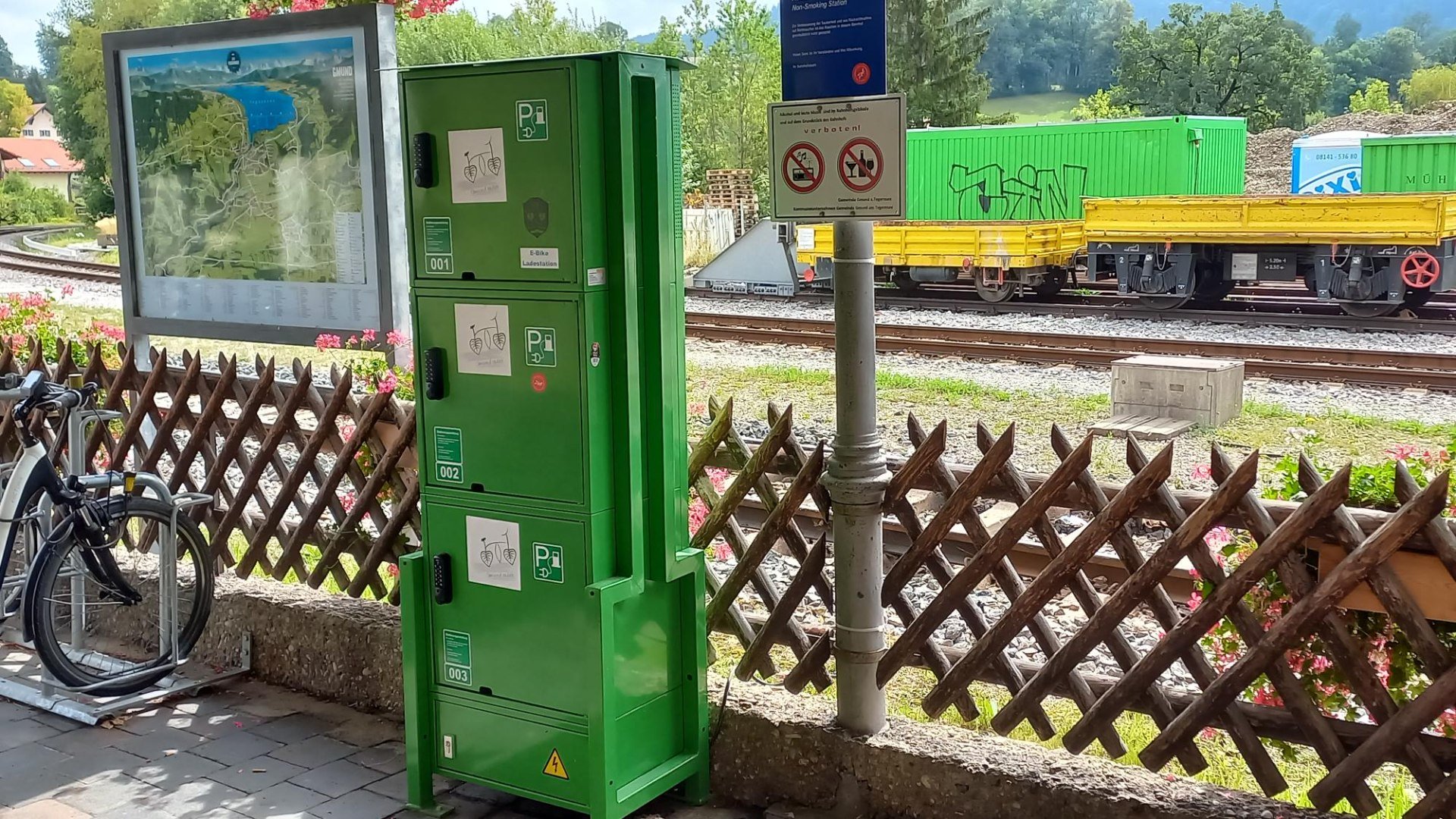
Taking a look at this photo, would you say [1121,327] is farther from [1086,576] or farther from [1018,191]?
[1086,576]

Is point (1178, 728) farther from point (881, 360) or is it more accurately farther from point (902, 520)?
point (881, 360)

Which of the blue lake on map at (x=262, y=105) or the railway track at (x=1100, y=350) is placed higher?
the blue lake on map at (x=262, y=105)

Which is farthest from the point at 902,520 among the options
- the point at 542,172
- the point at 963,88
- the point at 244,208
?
the point at 963,88

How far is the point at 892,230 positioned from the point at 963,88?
28824mm

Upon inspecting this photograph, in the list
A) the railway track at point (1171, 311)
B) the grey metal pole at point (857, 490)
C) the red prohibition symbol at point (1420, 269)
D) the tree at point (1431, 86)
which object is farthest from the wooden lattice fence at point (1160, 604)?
the tree at point (1431, 86)

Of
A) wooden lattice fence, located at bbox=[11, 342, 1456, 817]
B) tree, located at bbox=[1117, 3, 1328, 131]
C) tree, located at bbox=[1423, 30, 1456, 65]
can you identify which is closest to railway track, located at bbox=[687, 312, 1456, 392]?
wooden lattice fence, located at bbox=[11, 342, 1456, 817]

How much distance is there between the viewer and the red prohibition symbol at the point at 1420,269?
1827 cm

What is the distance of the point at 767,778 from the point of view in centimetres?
420

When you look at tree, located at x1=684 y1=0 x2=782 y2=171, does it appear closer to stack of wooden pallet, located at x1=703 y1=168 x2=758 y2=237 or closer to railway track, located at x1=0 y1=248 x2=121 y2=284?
stack of wooden pallet, located at x1=703 y1=168 x2=758 y2=237

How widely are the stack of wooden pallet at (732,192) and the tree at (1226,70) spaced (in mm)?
30489

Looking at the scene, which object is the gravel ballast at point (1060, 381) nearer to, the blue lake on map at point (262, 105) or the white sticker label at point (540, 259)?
the blue lake on map at point (262, 105)

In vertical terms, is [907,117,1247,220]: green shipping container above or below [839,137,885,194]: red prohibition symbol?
above

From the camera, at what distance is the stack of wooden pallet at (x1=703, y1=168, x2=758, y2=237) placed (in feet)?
108

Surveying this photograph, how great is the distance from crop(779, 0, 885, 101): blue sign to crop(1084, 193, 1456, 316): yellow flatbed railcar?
56.4 feet
